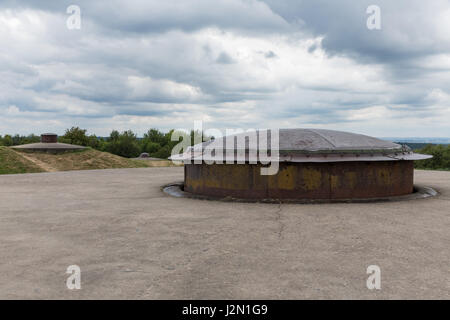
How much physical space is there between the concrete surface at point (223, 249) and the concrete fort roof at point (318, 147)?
3.80 feet

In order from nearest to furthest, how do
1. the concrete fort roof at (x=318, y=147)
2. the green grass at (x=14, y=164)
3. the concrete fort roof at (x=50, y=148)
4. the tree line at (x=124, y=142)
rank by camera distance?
the concrete fort roof at (x=318, y=147)
the green grass at (x=14, y=164)
the concrete fort roof at (x=50, y=148)
the tree line at (x=124, y=142)

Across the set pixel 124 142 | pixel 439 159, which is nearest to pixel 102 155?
pixel 124 142

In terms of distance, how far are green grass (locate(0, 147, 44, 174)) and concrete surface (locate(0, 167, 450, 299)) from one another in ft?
53.7

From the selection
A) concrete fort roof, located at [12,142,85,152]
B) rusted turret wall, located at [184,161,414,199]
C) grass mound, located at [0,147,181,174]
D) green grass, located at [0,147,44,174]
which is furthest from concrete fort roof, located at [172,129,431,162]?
concrete fort roof, located at [12,142,85,152]

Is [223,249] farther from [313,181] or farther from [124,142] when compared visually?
[124,142]

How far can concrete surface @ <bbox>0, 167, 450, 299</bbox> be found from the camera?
355 cm

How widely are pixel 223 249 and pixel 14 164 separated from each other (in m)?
23.0

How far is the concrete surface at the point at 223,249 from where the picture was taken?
11.6 feet

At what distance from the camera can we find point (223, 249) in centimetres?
476

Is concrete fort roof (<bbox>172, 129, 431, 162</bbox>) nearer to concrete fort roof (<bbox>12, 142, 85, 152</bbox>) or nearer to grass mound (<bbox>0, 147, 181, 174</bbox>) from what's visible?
grass mound (<bbox>0, 147, 181, 174</bbox>)

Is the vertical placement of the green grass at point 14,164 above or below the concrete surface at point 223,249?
above

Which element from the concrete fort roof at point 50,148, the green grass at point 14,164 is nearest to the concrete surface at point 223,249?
the green grass at point 14,164

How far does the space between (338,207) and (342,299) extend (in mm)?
4406

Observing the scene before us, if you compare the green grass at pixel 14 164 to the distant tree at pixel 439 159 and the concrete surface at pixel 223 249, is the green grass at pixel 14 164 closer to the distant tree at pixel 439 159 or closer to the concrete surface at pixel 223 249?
the concrete surface at pixel 223 249
